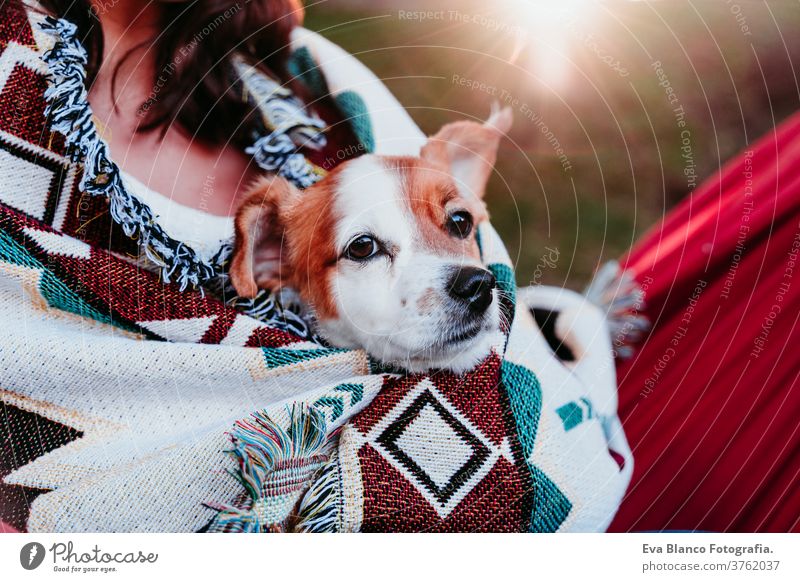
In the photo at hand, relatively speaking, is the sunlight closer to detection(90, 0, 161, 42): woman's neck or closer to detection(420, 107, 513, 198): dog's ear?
detection(420, 107, 513, 198): dog's ear

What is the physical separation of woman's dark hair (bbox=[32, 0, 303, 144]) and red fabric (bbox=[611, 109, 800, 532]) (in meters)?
0.34

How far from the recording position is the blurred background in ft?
1.43

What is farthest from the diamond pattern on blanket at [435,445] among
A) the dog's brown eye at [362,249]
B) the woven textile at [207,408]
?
the dog's brown eye at [362,249]

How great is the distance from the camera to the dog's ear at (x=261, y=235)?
423 mm

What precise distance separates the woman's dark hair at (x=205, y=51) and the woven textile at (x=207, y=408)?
26mm

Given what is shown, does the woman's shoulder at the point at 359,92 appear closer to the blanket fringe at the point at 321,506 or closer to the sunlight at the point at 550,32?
the sunlight at the point at 550,32

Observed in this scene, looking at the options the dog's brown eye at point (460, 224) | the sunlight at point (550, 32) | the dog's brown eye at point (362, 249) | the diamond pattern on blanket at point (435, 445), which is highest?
the sunlight at point (550, 32)

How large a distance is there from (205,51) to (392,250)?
0.21 m

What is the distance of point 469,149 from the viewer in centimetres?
44

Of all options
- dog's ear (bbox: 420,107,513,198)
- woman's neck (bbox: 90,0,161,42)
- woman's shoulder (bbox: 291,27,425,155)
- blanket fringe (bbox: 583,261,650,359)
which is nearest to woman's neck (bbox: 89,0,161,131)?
woman's neck (bbox: 90,0,161,42)

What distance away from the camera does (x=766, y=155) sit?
0.51 metres

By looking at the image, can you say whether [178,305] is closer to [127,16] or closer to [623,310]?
[127,16]

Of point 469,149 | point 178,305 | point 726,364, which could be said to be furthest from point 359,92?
point 726,364
